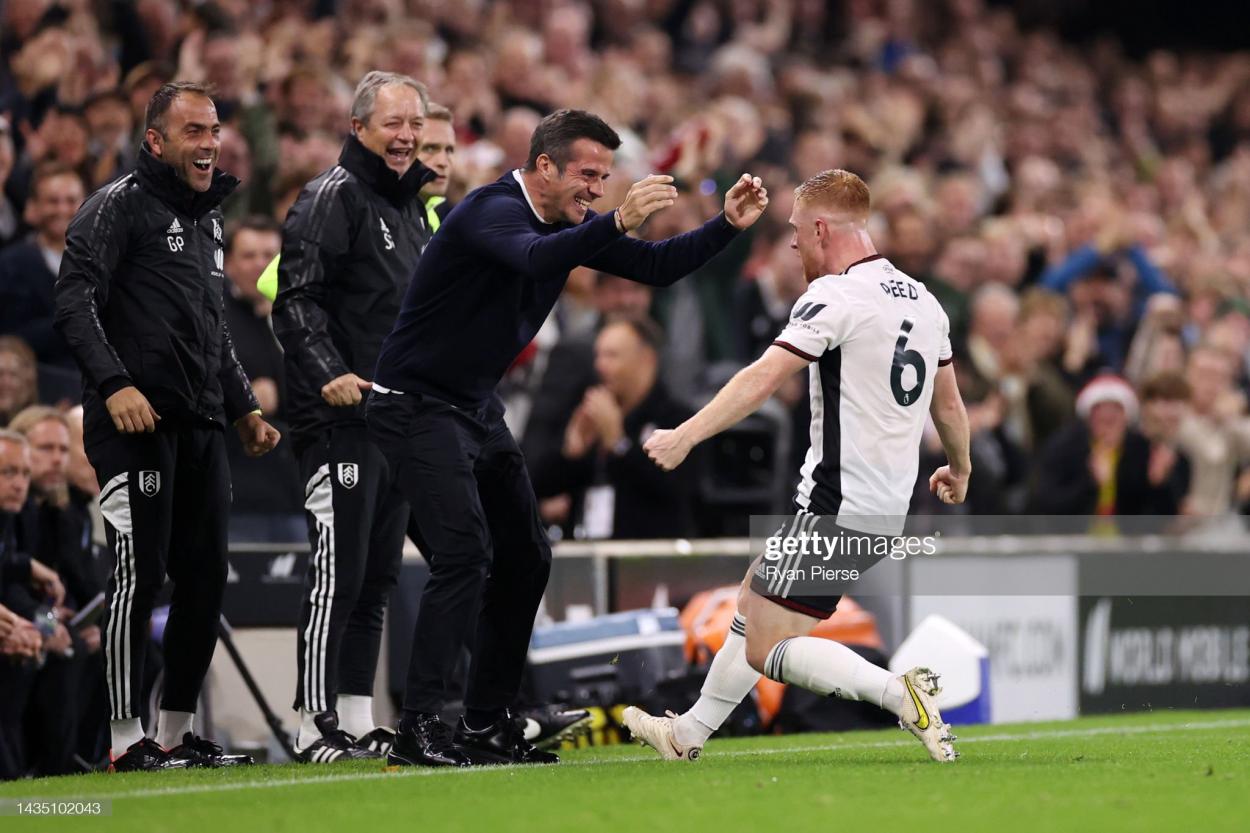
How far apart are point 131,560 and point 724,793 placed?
2558 millimetres

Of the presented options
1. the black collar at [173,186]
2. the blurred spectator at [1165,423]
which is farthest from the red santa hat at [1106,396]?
the black collar at [173,186]

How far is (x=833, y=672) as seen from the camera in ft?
23.0

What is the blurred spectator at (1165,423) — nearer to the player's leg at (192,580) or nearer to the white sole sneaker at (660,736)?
the white sole sneaker at (660,736)

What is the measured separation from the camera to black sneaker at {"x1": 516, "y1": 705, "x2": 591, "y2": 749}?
26.9 feet

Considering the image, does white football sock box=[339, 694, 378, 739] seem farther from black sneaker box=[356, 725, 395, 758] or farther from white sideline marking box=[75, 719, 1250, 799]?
white sideline marking box=[75, 719, 1250, 799]

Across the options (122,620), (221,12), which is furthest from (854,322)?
(221,12)

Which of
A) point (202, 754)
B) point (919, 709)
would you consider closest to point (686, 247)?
point (919, 709)

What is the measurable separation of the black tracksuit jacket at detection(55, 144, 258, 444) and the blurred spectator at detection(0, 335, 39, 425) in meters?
2.01

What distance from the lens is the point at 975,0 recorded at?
77.4 feet

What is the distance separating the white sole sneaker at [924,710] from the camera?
695 centimetres

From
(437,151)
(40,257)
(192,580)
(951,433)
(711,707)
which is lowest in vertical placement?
(711,707)

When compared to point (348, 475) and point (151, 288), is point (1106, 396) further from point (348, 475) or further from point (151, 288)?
point (151, 288)

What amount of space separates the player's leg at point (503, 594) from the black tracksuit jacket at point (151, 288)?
1196 mm

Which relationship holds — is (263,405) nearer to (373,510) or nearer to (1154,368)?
(373,510)
